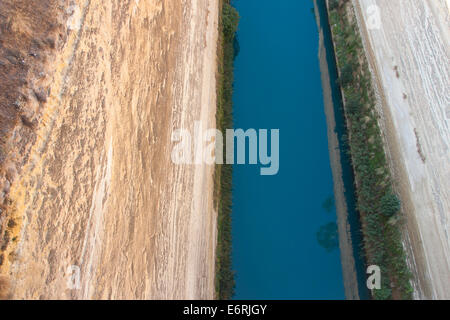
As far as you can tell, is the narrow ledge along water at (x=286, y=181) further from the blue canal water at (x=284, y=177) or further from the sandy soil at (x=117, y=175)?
the sandy soil at (x=117, y=175)

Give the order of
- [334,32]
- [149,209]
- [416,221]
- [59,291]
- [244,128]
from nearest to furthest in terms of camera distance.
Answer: [59,291]
[149,209]
[416,221]
[244,128]
[334,32]

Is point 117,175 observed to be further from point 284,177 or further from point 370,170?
point 370,170

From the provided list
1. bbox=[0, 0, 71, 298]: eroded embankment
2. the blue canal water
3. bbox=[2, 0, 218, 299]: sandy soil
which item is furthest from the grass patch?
bbox=[0, 0, 71, 298]: eroded embankment

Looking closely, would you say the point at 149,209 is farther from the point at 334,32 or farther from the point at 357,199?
the point at 334,32

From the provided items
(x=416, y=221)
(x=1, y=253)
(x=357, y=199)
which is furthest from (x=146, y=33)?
(x=416, y=221)

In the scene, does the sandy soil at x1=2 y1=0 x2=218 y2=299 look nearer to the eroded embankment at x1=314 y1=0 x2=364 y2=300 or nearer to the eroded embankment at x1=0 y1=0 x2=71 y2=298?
the eroded embankment at x1=0 y1=0 x2=71 y2=298

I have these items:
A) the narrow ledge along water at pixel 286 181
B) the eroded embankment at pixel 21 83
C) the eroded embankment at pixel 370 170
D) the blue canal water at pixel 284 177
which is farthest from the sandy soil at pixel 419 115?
the eroded embankment at pixel 21 83

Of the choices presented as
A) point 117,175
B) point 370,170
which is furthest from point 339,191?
point 117,175
